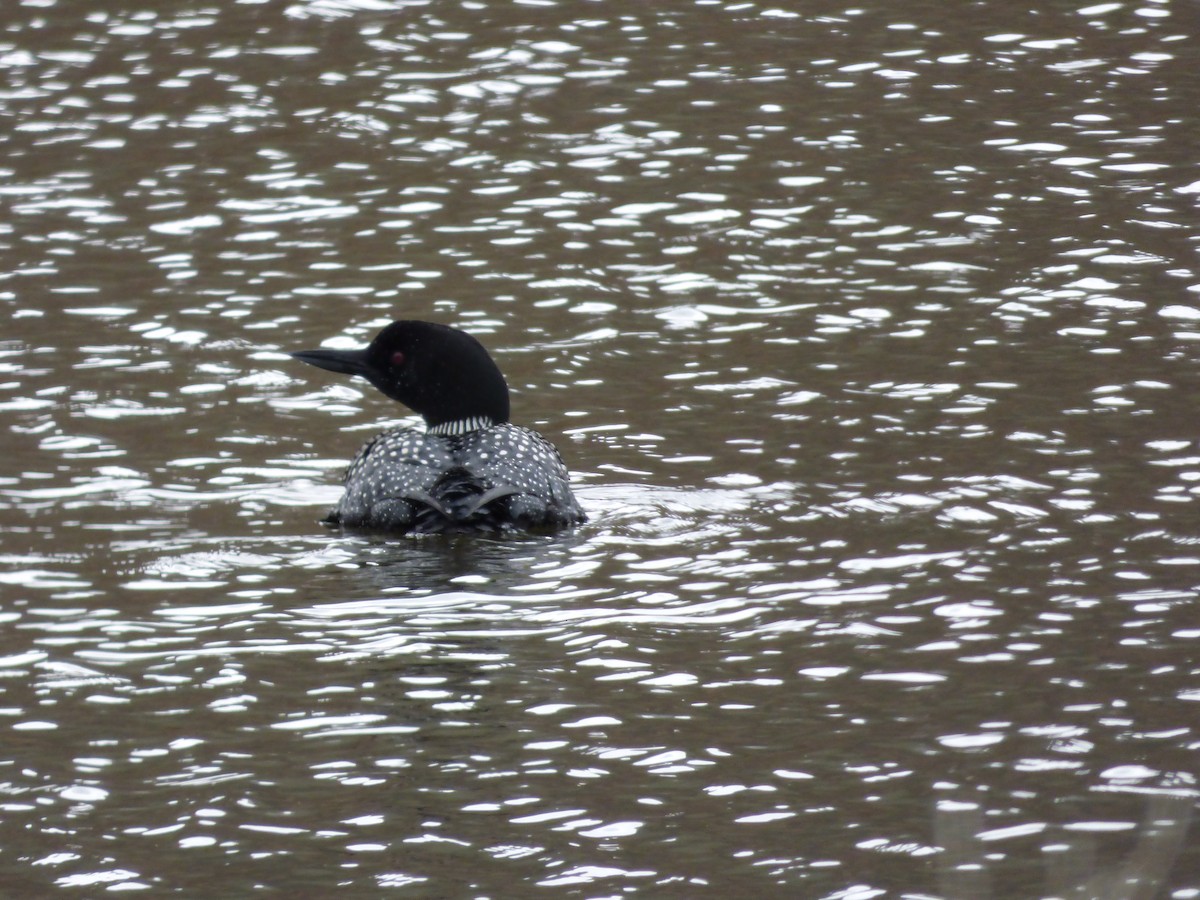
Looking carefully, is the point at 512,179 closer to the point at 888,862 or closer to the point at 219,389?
the point at 219,389

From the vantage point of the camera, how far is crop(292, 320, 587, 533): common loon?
8.84 meters

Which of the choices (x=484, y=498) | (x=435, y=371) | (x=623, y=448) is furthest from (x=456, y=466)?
(x=623, y=448)

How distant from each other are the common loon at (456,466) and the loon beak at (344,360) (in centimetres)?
22

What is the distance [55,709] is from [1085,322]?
620 centimetres

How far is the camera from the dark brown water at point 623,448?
6145 mm

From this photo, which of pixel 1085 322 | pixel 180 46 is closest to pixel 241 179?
pixel 180 46

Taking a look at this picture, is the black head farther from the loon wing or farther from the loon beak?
the loon wing

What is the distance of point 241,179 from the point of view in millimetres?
14383

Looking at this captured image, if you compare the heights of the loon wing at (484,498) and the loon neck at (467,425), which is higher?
the loon neck at (467,425)

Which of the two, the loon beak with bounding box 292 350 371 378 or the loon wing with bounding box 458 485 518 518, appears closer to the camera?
the loon wing with bounding box 458 485 518 518

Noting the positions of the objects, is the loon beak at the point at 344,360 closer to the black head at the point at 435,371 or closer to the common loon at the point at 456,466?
the black head at the point at 435,371

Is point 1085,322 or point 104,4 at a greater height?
point 104,4

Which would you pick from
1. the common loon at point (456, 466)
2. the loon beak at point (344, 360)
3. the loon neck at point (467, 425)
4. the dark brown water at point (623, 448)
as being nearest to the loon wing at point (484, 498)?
the common loon at point (456, 466)

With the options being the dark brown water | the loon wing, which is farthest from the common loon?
the dark brown water
